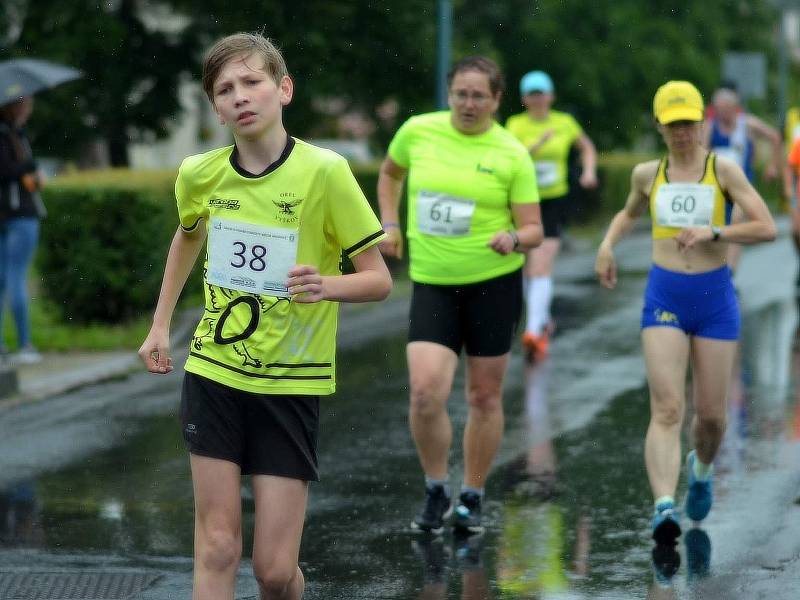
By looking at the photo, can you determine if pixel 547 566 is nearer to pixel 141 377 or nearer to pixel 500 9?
pixel 141 377

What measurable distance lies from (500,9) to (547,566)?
81.1ft

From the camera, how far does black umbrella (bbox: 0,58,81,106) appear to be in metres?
11.3

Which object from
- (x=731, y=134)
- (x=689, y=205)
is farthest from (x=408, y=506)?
(x=731, y=134)

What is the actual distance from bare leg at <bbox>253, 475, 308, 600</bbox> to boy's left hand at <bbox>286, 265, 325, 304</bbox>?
53 cm

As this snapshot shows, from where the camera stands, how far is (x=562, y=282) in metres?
18.9

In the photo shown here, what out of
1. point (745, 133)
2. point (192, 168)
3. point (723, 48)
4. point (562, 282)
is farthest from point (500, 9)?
point (192, 168)

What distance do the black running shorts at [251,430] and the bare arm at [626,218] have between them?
2.68 metres

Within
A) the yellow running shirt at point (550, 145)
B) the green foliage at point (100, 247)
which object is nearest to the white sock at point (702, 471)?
the yellow running shirt at point (550, 145)

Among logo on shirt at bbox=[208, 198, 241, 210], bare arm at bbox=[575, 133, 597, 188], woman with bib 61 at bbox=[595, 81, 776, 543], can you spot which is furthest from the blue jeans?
logo on shirt at bbox=[208, 198, 241, 210]

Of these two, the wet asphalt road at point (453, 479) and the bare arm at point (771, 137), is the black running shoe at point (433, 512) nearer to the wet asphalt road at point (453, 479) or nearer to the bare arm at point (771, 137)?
the wet asphalt road at point (453, 479)

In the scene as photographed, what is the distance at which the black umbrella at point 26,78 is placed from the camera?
1131 cm

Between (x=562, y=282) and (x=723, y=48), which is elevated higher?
(x=723, y=48)

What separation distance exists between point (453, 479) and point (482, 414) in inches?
39.9

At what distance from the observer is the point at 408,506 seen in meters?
7.35
